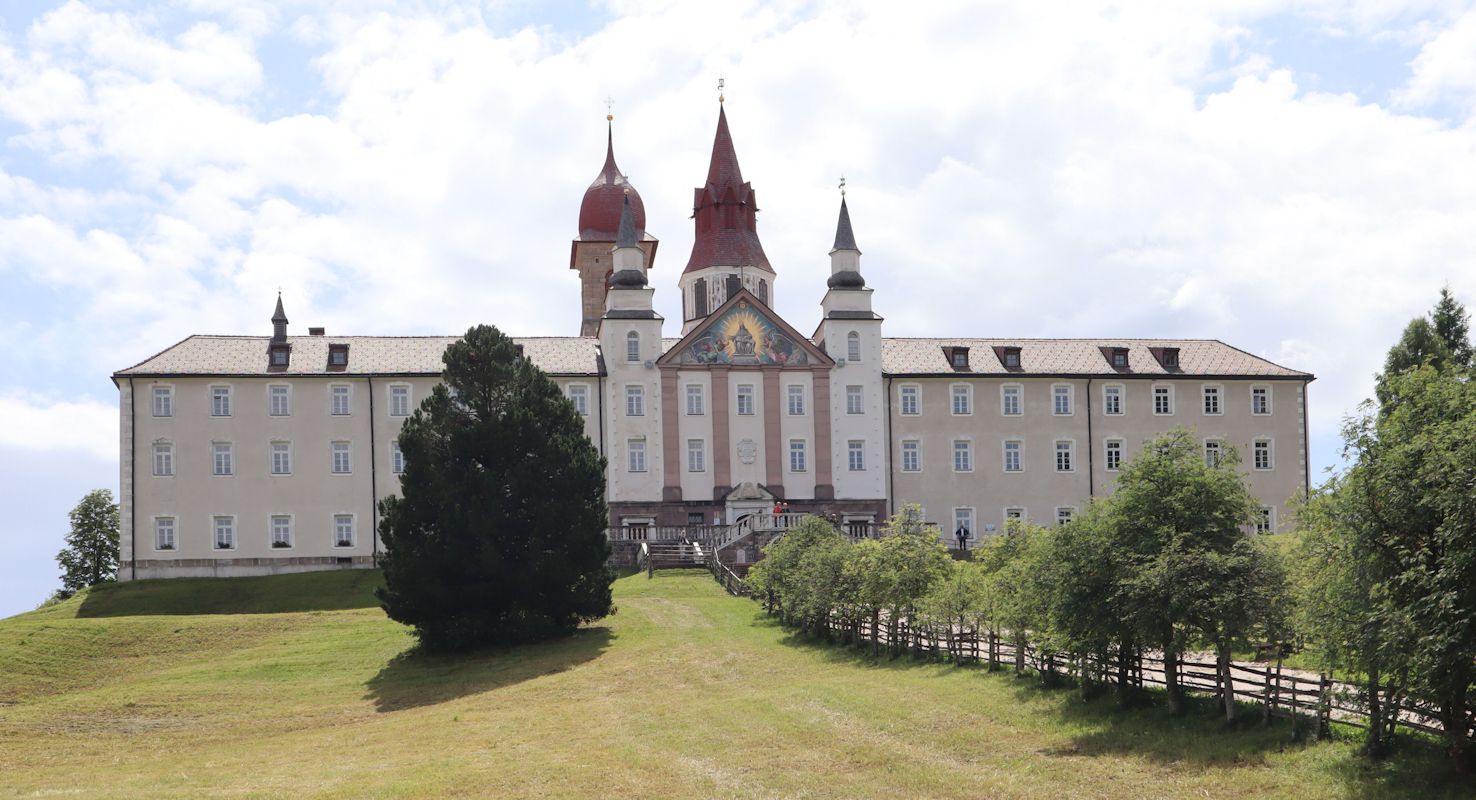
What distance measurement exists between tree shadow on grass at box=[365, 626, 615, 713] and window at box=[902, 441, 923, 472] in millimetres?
26556

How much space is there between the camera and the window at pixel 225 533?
66637mm

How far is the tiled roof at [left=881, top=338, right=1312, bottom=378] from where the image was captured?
72.4 m

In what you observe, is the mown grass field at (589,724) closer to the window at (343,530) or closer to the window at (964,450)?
the window at (343,530)

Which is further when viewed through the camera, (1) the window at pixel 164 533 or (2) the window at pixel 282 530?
(2) the window at pixel 282 530

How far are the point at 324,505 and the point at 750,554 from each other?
804 inches

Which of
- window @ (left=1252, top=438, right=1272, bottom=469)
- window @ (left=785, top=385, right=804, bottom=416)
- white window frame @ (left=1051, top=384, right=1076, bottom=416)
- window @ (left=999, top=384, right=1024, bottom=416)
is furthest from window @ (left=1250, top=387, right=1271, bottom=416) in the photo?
window @ (left=785, top=385, right=804, bottom=416)

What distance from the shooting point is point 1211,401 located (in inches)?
2852

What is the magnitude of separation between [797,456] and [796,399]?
2.66 metres

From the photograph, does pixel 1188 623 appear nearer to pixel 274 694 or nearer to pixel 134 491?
pixel 274 694

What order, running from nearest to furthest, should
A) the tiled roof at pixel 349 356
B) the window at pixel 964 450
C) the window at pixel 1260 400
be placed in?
the tiled roof at pixel 349 356 → the window at pixel 964 450 → the window at pixel 1260 400

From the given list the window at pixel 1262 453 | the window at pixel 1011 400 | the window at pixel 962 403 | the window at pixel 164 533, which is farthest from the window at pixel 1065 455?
the window at pixel 164 533

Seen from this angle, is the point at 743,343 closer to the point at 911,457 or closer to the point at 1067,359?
the point at 911,457

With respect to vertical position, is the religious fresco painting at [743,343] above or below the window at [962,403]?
above

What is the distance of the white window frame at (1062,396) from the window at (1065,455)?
134cm
